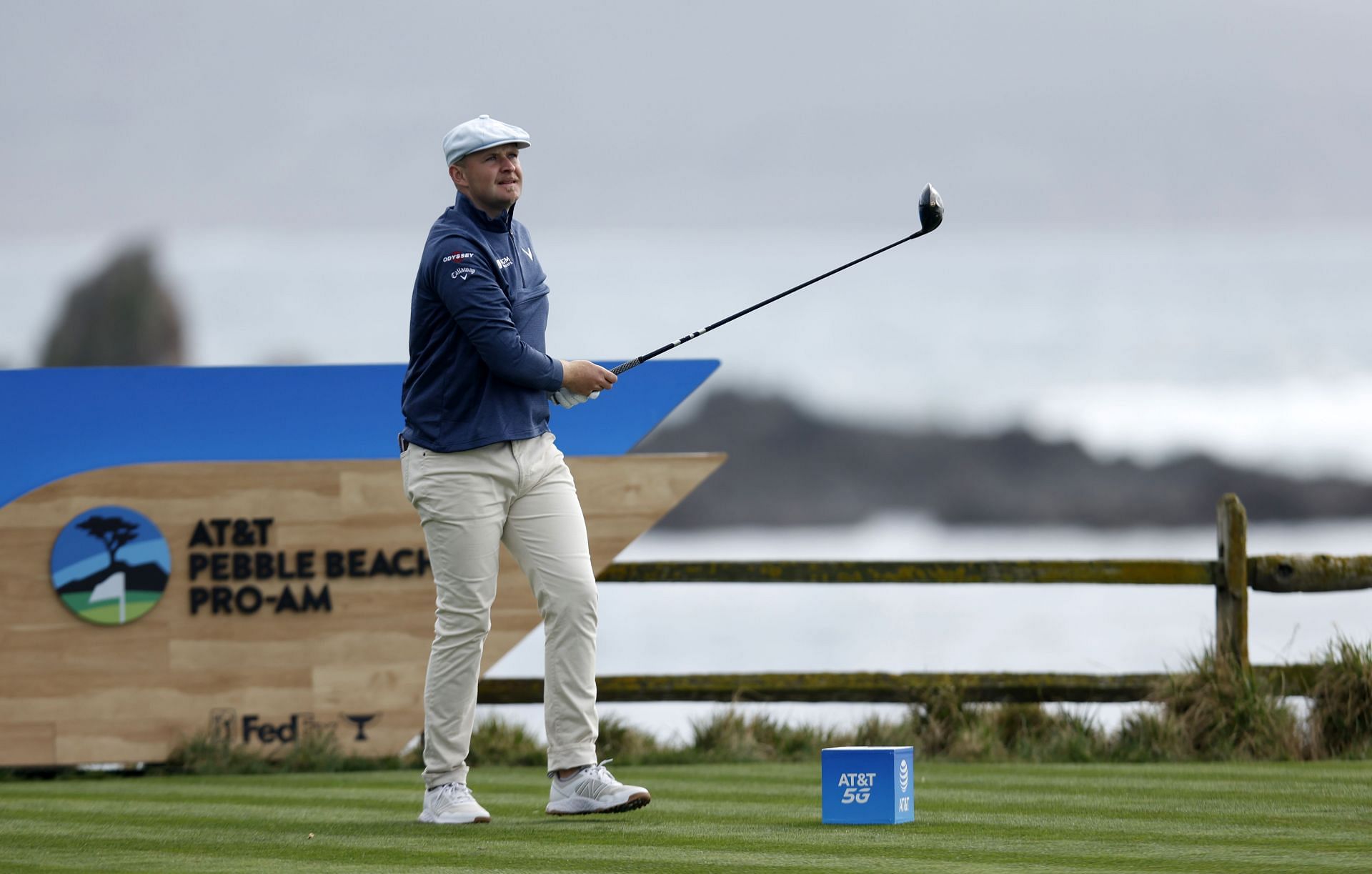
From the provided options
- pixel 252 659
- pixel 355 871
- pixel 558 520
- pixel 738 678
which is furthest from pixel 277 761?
pixel 355 871

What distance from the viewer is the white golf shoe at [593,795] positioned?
455 cm

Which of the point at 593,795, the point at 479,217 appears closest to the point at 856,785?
the point at 593,795

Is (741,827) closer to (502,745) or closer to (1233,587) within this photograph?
(502,745)

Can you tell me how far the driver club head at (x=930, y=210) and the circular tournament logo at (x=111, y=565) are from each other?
148 inches

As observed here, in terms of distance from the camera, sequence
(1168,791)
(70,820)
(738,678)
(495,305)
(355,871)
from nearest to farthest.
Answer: (355,871), (495,305), (70,820), (1168,791), (738,678)

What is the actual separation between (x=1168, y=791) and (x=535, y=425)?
2350mm

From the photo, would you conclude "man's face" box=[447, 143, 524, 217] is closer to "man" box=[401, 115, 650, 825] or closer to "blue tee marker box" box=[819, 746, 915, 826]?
"man" box=[401, 115, 650, 825]

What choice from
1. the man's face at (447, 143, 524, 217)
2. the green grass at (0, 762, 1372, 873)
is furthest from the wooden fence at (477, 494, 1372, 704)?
the man's face at (447, 143, 524, 217)

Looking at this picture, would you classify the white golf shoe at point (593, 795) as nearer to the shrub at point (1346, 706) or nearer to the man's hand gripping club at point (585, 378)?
the man's hand gripping club at point (585, 378)

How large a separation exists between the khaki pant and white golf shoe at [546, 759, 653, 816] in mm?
51

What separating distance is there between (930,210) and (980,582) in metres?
2.90

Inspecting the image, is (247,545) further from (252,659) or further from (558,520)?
(558,520)

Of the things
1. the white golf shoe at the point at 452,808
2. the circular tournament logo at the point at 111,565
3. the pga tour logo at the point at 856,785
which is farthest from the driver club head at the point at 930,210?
the circular tournament logo at the point at 111,565

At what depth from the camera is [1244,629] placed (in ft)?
24.4
